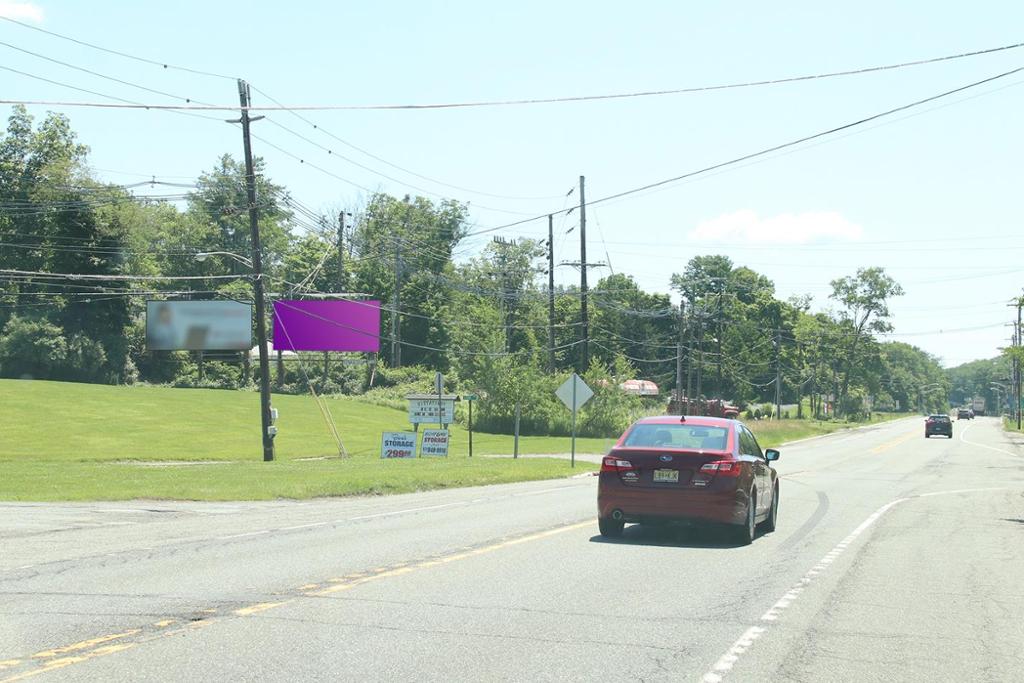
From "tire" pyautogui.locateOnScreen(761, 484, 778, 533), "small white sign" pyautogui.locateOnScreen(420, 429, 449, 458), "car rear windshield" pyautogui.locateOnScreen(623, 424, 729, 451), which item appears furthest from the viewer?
"small white sign" pyautogui.locateOnScreen(420, 429, 449, 458)

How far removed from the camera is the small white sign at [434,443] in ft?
125

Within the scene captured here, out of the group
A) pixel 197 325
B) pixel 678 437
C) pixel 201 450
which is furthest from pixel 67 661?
pixel 197 325

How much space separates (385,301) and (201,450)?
61281 millimetres

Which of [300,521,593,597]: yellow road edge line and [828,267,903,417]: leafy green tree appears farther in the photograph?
[828,267,903,417]: leafy green tree

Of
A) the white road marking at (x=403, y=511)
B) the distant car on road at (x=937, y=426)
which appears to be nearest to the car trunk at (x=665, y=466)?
the white road marking at (x=403, y=511)

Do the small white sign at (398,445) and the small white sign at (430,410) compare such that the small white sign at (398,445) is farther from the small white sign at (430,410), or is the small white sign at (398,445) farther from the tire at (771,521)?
the tire at (771,521)

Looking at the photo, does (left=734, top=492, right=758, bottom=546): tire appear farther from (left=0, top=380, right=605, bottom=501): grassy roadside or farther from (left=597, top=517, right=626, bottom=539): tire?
(left=0, top=380, right=605, bottom=501): grassy roadside

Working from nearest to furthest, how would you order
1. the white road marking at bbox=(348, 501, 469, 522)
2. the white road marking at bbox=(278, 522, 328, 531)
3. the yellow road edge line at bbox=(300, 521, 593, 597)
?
1. the yellow road edge line at bbox=(300, 521, 593, 597)
2. the white road marking at bbox=(278, 522, 328, 531)
3. the white road marking at bbox=(348, 501, 469, 522)

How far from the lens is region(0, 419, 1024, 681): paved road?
23.2 feet

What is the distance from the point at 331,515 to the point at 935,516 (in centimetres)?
1029

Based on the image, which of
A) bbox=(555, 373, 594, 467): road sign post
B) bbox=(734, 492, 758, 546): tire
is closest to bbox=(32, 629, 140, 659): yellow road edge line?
bbox=(734, 492, 758, 546): tire

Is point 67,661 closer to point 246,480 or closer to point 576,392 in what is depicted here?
point 246,480

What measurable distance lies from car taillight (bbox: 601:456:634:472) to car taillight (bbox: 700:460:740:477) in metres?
0.93

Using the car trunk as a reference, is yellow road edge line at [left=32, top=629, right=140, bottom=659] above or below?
below
